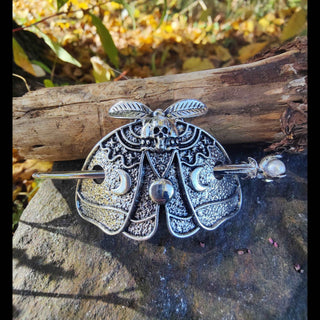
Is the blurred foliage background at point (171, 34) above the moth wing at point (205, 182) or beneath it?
above

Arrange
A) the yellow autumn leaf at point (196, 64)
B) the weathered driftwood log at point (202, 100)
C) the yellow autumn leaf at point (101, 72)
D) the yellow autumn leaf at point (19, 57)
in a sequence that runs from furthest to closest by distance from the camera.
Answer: the yellow autumn leaf at point (196, 64) → the yellow autumn leaf at point (101, 72) → the yellow autumn leaf at point (19, 57) → the weathered driftwood log at point (202, 100)

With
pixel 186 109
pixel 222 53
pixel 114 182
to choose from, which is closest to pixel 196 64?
pixel 222 53

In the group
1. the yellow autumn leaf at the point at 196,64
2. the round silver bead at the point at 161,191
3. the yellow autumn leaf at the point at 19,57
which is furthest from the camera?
the yellow autumn leaf at the point at 196,64

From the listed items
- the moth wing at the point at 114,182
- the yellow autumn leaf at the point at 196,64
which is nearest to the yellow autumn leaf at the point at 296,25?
the yellow autumn leaf at the point at 196,64

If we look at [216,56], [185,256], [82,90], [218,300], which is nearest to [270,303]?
[218,300]

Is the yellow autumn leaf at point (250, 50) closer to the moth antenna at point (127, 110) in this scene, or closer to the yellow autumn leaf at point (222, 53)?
the yellow autumn leaf at point (222, 53)

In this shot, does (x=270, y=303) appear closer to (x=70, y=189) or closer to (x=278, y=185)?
(x=278, y=185)
